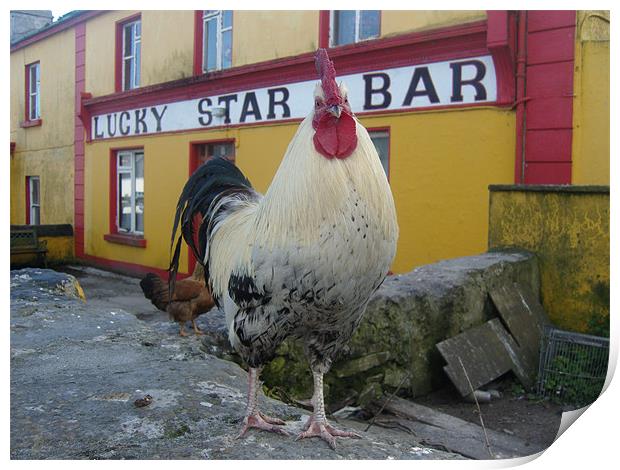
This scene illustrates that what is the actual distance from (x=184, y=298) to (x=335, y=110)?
65.5 inches

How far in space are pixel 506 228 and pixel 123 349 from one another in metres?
2.30

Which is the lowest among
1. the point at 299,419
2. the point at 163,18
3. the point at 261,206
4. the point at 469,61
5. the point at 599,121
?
the point at 299,419

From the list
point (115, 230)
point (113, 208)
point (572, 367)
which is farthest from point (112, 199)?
point (572, 367)

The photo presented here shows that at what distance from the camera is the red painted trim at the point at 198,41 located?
4309 mm

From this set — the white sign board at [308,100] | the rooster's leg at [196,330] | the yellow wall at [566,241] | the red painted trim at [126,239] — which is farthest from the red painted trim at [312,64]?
the rooster's leg at [196,330]

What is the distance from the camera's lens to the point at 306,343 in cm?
181

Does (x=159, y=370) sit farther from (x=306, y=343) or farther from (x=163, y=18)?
(x=163, y=18)

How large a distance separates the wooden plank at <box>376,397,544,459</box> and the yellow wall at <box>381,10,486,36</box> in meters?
2.32

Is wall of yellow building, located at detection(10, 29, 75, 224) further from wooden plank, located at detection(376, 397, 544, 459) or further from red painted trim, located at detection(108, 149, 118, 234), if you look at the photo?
wooden plank, located at detection(376, 397, 544, 459)

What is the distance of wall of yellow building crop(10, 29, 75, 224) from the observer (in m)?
2.84

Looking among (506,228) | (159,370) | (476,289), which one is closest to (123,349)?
(159,370)

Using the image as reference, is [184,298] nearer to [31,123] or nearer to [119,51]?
[31,123]

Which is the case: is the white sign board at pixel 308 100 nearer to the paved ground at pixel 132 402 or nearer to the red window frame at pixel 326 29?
the red window frame at pixel 326 29

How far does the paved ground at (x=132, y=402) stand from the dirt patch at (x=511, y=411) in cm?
50
